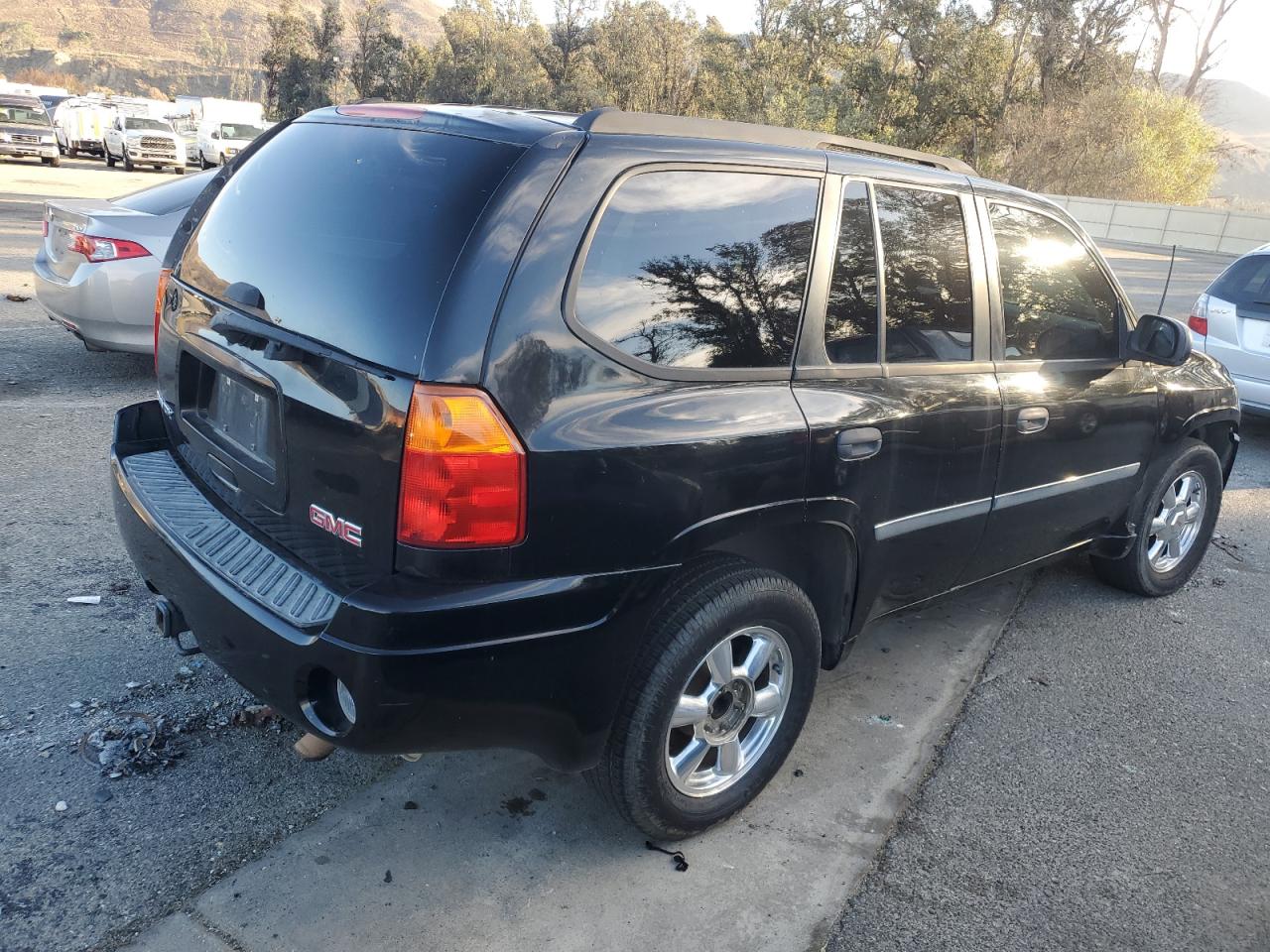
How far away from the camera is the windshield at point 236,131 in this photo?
1340 inches

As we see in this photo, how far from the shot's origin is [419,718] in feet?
7.43

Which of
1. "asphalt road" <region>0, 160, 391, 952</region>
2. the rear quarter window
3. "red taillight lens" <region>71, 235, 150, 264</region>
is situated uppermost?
the rear quarter window

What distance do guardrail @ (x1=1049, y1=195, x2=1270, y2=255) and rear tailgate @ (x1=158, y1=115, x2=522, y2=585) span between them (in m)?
36.0

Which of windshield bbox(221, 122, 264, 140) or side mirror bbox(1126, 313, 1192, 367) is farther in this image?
windshield bbox(221, 122, 264, 140)

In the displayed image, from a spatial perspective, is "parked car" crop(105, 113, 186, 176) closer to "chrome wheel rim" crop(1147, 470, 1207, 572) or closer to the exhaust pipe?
the exhaust pipe

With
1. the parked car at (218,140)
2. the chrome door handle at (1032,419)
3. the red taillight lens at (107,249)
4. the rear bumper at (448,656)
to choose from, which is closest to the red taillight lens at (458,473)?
the rear bumper at (448,656)

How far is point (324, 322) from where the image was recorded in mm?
2381

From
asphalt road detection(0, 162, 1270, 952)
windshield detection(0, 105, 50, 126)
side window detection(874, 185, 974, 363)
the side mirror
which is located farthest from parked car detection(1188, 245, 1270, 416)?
windshield detection(0, 105, 50, 126)

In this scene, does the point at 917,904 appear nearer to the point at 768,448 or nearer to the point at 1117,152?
the point at 768,448

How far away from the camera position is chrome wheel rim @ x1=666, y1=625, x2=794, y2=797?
271 cm

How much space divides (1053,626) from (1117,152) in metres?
38.8

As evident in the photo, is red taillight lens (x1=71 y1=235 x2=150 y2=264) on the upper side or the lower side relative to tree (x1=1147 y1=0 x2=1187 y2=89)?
lower

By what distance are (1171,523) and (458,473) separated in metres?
3.83

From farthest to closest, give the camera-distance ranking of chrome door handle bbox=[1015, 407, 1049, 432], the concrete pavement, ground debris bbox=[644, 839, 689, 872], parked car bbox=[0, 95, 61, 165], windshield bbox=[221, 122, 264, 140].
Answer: windshield bbox=[221, 122, 264, 140] → parked car bbox=[0, 95, 61, 165] → chrome door handle bbox=[1015, 407, 1049, 432] → ground debris bbox=[644, 839, 689, 872] → the concrete pavement
